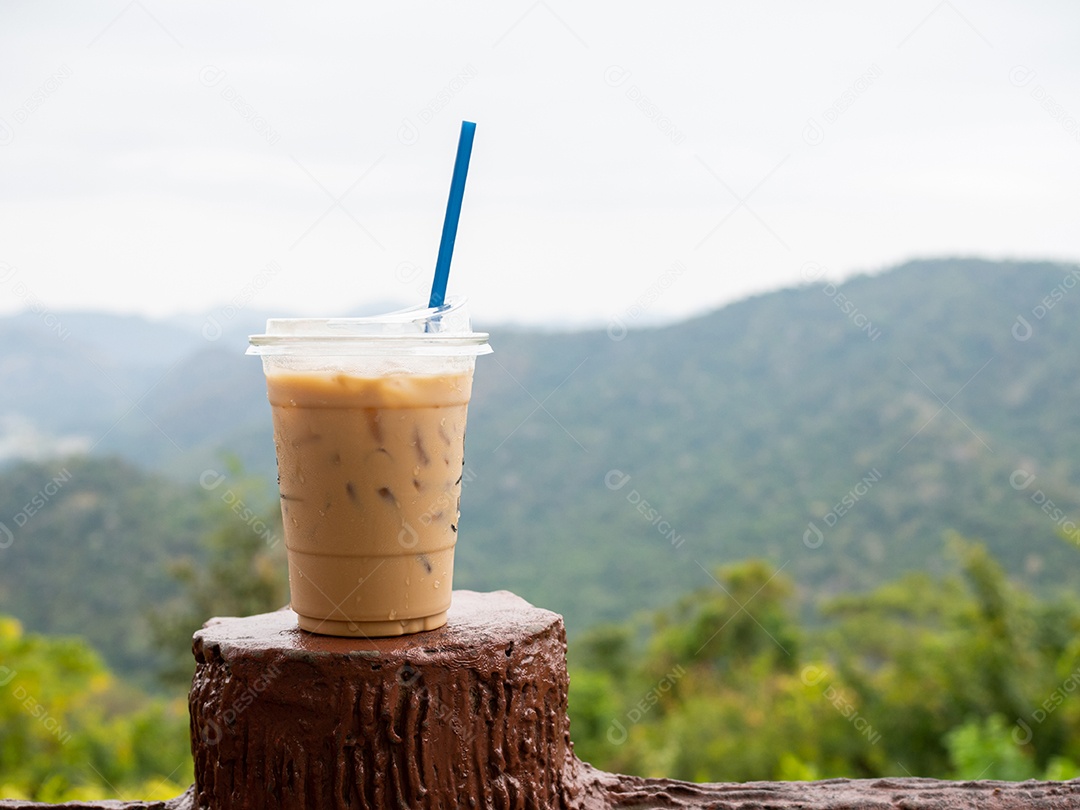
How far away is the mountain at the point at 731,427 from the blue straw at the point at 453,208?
1342 centimetres

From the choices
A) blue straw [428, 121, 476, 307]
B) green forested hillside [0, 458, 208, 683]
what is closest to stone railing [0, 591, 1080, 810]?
blue straw [428, 121, 476, 307]

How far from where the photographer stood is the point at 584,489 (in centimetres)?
1852

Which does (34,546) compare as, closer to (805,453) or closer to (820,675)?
(820,675)

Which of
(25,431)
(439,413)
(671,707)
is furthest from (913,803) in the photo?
(25,431)

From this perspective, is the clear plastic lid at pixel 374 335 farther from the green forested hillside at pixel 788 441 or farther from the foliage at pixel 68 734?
the green forested hillside at pixel 788 441

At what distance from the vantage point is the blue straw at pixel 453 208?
5.74 ft

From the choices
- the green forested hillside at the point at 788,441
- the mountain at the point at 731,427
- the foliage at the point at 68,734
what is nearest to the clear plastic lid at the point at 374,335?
the foliage at the point at 68,734

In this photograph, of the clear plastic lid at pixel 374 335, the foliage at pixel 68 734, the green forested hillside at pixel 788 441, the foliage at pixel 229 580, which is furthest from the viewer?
the green forested hillside at pixel 788 441

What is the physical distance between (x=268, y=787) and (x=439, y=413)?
0.75 metres

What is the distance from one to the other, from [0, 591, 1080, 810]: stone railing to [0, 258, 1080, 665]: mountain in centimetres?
1310

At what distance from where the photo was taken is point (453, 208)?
5.73ft

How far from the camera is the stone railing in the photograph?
1.75 m

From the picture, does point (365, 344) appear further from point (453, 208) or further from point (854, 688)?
point (854, 688)

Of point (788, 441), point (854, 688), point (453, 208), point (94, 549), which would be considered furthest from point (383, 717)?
point (788, 441)
